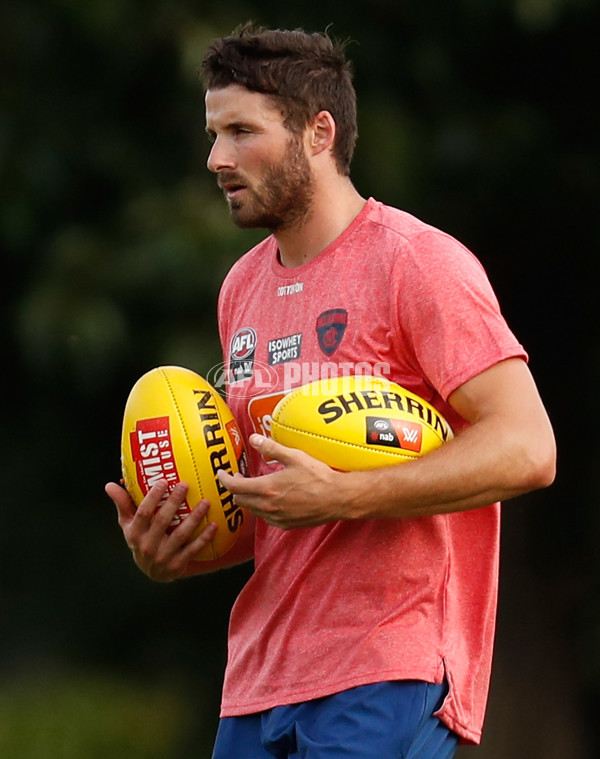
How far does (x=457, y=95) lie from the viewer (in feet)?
21.1

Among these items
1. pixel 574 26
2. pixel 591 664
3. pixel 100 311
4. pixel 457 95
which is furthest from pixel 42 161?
pixel 591 664

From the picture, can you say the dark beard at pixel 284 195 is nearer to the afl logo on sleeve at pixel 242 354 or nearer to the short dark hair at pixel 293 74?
the short dark hair at pixel 293 74

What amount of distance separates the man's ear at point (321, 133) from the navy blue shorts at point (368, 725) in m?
1.29

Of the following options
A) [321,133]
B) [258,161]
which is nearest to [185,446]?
[258,161]

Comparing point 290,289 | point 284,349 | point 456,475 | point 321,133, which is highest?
point 321,133

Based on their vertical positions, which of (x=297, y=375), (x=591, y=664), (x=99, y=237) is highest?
(x=99, y=237)

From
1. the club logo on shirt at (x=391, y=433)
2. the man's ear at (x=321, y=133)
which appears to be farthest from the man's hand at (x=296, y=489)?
the man's ear at (x=321, y=133)

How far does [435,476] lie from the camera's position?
2.96 metres

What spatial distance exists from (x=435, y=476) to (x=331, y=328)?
0.46 metres

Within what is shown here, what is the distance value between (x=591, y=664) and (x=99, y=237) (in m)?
3.21

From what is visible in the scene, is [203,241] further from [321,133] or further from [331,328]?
[331,328]

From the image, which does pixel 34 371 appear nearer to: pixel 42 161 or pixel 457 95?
pixel 42 161

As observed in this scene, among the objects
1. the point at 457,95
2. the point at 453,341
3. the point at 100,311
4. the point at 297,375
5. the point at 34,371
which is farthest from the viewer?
the point at 34,371

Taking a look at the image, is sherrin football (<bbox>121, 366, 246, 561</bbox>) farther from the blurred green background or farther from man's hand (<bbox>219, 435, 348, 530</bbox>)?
the blurred green background
